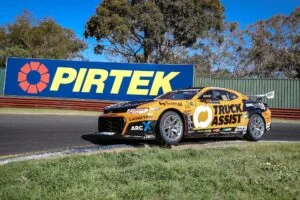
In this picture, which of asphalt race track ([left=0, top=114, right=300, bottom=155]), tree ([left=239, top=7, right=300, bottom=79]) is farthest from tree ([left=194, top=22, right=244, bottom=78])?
asphalt race track ([left=0, top=114, right=300, bottom=155])

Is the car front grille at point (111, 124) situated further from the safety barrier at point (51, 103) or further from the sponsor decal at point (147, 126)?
the safety barrier at point (51, 103)

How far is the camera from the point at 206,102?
33.8ft

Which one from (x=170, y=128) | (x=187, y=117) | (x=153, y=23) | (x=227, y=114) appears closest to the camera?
(x=170, y=128)

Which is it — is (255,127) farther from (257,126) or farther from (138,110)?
(138,110)

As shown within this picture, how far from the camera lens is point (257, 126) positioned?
11.3m

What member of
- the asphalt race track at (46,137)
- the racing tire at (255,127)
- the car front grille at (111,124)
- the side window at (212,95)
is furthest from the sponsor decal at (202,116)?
the car front grille at (111,124)

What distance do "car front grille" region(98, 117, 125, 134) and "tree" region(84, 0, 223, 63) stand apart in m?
26.6

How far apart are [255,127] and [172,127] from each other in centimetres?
277

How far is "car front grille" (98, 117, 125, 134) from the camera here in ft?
30.7

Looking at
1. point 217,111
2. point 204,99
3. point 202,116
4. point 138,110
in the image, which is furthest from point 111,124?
point 217,111

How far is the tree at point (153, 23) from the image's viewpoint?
119ft

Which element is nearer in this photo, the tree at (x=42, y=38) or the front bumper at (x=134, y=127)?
the front bumper at (x=134, y=127)

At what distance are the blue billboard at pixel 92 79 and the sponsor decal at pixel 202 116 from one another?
14045 millimetres

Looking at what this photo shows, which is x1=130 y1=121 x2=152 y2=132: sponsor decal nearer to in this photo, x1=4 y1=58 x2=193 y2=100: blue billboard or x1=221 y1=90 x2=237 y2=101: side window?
x1=221 y1=90 x2=237 y2=101: side window
